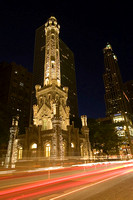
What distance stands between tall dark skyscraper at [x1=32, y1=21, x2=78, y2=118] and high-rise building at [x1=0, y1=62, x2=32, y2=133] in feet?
15.1

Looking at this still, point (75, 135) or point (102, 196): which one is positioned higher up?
point (75, 135)

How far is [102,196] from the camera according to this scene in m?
5.45

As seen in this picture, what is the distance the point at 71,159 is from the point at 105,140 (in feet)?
58.0

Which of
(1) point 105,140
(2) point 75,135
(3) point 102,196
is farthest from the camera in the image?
(1) point 105,140

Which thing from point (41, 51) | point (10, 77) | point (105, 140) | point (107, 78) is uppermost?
point (107, 78)

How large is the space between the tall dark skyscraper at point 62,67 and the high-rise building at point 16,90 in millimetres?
4587

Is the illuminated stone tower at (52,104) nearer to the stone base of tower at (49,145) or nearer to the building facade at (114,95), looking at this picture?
the stone base of tower at (49,145)

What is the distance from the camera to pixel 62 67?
95.9 meters

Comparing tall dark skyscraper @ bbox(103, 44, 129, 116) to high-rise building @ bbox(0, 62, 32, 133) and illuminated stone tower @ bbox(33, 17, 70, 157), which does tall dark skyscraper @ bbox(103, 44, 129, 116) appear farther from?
illuminated stone tower @ bbox(33, 17, 70, 157)

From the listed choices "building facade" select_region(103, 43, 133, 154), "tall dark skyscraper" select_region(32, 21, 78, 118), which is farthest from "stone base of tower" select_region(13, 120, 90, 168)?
"building facade" select_region(103, 43, 133, 154)

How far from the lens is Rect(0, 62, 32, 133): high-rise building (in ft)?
235

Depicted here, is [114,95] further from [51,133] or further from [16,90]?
[51,133]

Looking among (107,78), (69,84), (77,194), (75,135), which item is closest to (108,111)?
(107,78)

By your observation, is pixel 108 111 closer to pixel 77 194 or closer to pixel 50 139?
pixel 50 139
